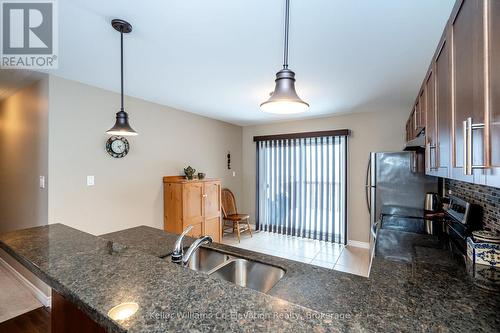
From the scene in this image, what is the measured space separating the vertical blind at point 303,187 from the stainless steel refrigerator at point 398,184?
0.86 meters

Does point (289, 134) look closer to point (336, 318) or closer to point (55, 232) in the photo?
point (55, 232)

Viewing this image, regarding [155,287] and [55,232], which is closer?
[155,287]

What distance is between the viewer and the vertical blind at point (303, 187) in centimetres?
423

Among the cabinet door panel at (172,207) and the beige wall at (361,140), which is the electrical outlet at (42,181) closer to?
the cabinet door panel at (172,207)

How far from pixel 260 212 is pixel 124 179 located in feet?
9.37

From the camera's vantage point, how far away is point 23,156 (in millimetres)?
2781

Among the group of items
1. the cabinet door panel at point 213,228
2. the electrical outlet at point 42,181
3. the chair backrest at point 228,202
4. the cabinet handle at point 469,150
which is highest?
the cabinet handle at point 469,150

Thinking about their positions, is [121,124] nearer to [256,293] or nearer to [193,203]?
[256,293]

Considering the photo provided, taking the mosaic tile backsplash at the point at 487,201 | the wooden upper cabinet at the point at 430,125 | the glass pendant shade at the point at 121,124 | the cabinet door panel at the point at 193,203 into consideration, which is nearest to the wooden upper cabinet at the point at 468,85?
the wooden upper cabinet at the point at 430,125

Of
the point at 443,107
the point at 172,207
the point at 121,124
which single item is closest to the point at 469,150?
the point at 443,107

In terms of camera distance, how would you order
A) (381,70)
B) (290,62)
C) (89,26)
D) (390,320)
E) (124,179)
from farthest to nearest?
(124,179), (381,70), (290,62), (89,26), (390,320)

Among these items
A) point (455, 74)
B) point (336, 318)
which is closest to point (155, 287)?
point (336, 318)

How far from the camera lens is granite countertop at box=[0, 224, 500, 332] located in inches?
23.9

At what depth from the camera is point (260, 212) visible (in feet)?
16.6
